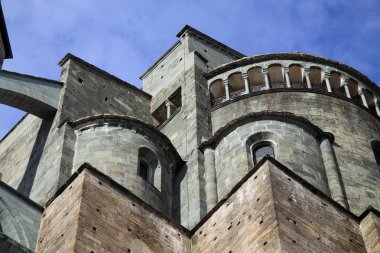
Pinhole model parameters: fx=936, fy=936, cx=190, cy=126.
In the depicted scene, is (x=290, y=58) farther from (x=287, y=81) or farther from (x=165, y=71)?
(x=165, y=71)

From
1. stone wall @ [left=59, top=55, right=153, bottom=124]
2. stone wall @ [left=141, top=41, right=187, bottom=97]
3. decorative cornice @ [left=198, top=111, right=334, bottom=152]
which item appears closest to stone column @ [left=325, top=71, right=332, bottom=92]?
decorative cornice @ [left=198, top=111, right=334, bottom=152]

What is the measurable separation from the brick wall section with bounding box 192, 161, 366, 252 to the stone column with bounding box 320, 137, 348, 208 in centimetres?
178

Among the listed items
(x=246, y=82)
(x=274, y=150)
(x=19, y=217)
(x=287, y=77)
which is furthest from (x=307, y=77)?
(x=19, y=217)

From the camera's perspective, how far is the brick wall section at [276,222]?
17463 millimetres

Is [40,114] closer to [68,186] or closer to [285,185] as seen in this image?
[68,186]

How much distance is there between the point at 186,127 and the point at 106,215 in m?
6.88

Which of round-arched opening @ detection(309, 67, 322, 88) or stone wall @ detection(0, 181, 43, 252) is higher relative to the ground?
round-arched opening @ detection(309, 67, 322, 88)

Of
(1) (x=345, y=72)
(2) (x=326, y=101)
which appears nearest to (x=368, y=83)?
(1) (x=345, y=72)

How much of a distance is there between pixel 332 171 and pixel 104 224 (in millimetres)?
6543

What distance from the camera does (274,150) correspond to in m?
22.6

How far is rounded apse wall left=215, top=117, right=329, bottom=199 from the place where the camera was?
2198 centimetres

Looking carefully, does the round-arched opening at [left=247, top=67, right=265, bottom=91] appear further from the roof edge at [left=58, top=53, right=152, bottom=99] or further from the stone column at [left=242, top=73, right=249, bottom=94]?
the roof edge at [left=58, top=53, right=152, bottom=99]

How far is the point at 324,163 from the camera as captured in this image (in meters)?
22.6

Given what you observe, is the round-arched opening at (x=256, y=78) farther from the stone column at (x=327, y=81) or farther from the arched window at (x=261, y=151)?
the arched window at (x=261, y=151)
